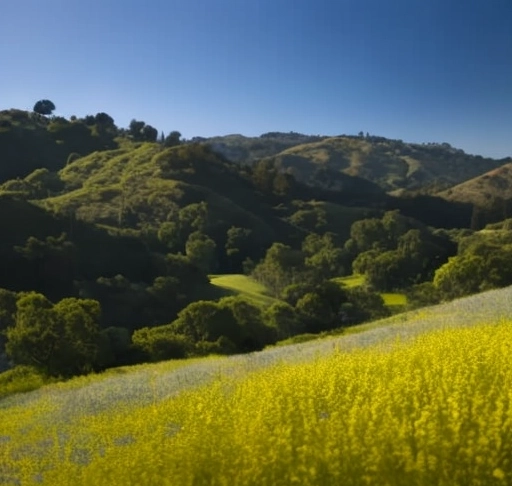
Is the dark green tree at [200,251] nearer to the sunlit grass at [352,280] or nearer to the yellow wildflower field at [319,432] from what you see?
the sunlit grass at [352,280]

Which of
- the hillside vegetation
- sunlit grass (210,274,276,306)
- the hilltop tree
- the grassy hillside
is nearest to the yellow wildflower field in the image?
the hillside vegetation

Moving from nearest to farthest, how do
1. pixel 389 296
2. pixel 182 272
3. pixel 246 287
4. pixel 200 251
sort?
pixel 389 296, pixel 182 272, pixel 246 287, pixel 200 251

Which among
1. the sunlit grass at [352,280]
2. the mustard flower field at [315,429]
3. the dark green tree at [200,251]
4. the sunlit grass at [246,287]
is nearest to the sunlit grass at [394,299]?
the sunlit grass at [352,280]

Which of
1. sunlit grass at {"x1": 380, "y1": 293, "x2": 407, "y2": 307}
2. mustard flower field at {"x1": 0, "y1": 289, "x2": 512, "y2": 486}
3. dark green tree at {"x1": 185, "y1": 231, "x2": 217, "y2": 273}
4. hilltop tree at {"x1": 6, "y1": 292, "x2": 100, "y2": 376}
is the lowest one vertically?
sunlit grass at {"x1": 380, "y1": 293, "x2": 407, "y2": 307}

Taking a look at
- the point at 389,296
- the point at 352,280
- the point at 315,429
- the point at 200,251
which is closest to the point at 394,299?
the point at 389,296

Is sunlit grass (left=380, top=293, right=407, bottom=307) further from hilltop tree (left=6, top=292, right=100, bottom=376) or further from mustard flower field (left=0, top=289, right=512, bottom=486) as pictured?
mustard flower field (left=0, top=289, right=512, bottom=486)

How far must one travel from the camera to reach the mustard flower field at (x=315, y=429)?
29.6ft

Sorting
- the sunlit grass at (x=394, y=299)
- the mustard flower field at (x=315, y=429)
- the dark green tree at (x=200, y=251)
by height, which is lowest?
the sunlit grass at (x=394, y=299)

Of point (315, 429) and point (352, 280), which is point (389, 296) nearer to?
point (352, 280)

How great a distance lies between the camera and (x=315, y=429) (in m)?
9.95

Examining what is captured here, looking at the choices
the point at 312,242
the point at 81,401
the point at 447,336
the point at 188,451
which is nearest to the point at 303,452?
the point at 188,451

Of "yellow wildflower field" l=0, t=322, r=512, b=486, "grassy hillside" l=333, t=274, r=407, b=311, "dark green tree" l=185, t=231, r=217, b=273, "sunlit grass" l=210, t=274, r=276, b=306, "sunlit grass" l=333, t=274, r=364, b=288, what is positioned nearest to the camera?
"yellow wildflower field" l=0, t=322, r=512, b=486

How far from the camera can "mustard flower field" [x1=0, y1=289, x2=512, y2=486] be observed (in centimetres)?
903

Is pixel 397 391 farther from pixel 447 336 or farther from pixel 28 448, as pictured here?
pixel 28 448
